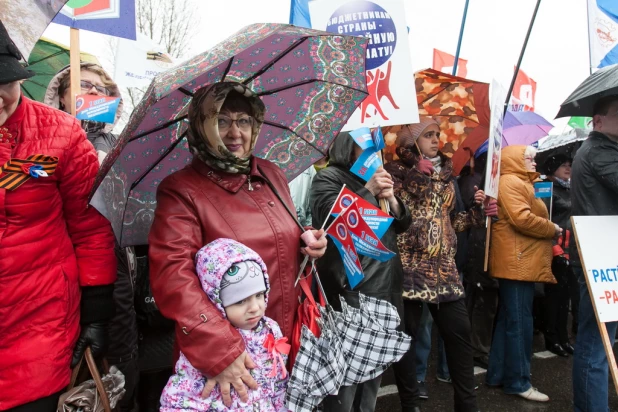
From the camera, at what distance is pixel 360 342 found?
Answer: 208 cm

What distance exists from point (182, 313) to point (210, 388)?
0.28 metres

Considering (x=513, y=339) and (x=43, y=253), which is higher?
(x=43, y=253)

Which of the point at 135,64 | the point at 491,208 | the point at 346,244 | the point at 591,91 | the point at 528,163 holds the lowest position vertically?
the point at 491,208

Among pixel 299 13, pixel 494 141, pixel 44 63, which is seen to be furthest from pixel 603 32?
pixel 44 63

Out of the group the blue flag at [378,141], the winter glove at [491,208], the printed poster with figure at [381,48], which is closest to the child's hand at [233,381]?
the blue flag at [378,141]

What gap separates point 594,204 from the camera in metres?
3.37

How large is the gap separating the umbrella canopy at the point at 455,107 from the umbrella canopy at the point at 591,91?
0.69 m

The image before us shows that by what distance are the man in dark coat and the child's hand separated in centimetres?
118

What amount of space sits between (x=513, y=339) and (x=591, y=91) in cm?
206

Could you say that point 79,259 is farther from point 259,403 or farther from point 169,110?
point 259,403

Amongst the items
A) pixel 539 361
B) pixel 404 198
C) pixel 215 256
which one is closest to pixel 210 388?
pixel 215 256

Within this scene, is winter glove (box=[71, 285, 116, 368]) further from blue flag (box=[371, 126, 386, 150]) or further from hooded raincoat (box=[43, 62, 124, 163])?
blue flag (box=[371, 126, 386, 150])

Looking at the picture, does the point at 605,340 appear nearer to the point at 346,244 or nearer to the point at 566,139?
the point at 346,244

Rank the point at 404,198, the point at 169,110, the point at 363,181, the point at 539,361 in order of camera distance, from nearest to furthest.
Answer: the point at 169,110 → the point at 363,181 → the point at 404,198 → the point at 539,361
